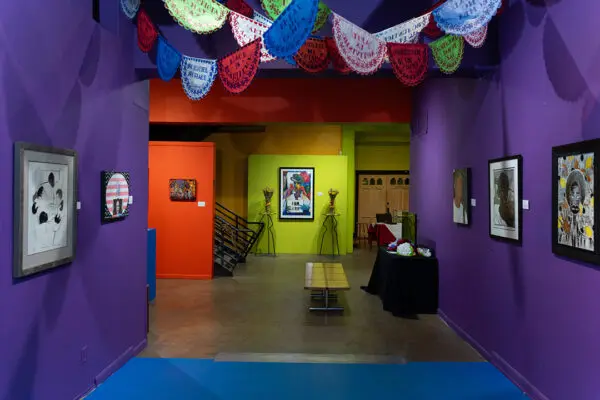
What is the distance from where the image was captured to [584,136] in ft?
9.64

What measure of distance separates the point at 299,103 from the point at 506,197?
4.41 metres

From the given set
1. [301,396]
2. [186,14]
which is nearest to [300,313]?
[301,396]

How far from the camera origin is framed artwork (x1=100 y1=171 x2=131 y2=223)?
12.6 feet

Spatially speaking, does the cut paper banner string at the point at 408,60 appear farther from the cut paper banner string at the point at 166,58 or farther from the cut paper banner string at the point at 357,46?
the cut paper banner string at the point at 166,58

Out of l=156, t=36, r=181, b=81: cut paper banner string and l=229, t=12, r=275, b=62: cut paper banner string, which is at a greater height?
l=229, t=12, r=275, b=62: cut paper banner string

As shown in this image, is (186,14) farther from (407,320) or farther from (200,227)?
(200,227)

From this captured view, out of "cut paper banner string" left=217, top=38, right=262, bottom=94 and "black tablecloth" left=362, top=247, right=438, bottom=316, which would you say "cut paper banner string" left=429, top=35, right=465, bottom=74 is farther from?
"black tablecloth" left=362, top=247, right=438, bottom=316

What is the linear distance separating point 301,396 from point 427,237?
12.7 feet

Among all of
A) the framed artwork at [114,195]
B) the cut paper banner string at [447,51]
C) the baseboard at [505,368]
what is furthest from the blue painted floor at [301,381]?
the cut paper banner string at [447,51]

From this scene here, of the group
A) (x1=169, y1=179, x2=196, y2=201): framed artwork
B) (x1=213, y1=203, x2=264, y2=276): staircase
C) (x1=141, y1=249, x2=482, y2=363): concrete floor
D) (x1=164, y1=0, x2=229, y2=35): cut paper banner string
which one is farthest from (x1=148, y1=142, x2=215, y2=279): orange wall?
(x1=164, y1=0, x2=229, y2=35): cut paper banner string

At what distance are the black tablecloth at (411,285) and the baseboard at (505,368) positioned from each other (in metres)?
0.75

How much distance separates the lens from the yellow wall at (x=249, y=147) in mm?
12648

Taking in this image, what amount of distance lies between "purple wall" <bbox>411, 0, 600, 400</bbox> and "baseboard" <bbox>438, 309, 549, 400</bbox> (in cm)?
1

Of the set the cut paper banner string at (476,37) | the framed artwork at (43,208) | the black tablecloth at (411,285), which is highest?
the cut paper banner string at (476,37)
